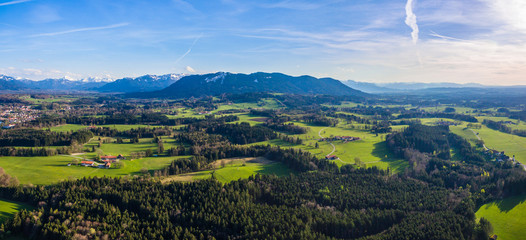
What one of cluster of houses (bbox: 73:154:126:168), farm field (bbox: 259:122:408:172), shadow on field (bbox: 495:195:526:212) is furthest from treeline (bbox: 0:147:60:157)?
shadow on field (bbox: 495:195:526:212)

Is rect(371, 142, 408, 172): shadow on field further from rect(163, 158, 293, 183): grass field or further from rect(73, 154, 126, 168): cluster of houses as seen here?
rect(73, 154, 126, 168): cluster of houses

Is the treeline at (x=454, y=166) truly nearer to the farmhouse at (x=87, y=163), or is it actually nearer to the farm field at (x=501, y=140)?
the farm field at (x=501, y=140)

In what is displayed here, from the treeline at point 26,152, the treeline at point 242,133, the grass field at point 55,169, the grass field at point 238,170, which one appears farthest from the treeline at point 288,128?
the treeline at point 26,152

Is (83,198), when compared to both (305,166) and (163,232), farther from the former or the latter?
(305,166)

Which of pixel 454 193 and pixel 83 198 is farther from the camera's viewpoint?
pixel 454 193

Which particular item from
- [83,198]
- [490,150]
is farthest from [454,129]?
[83,198]

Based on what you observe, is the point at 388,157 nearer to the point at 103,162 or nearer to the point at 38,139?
the point at 103,162

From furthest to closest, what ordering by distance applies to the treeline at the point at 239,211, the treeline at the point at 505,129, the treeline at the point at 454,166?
the treeline at the point at 505,129, the treeline at the point at 454,166, the treeline at the point at 239,211

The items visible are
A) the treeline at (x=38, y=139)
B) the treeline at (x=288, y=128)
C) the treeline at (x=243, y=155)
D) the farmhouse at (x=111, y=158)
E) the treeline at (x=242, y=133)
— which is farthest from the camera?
the treeline at (x=288, y=128)
